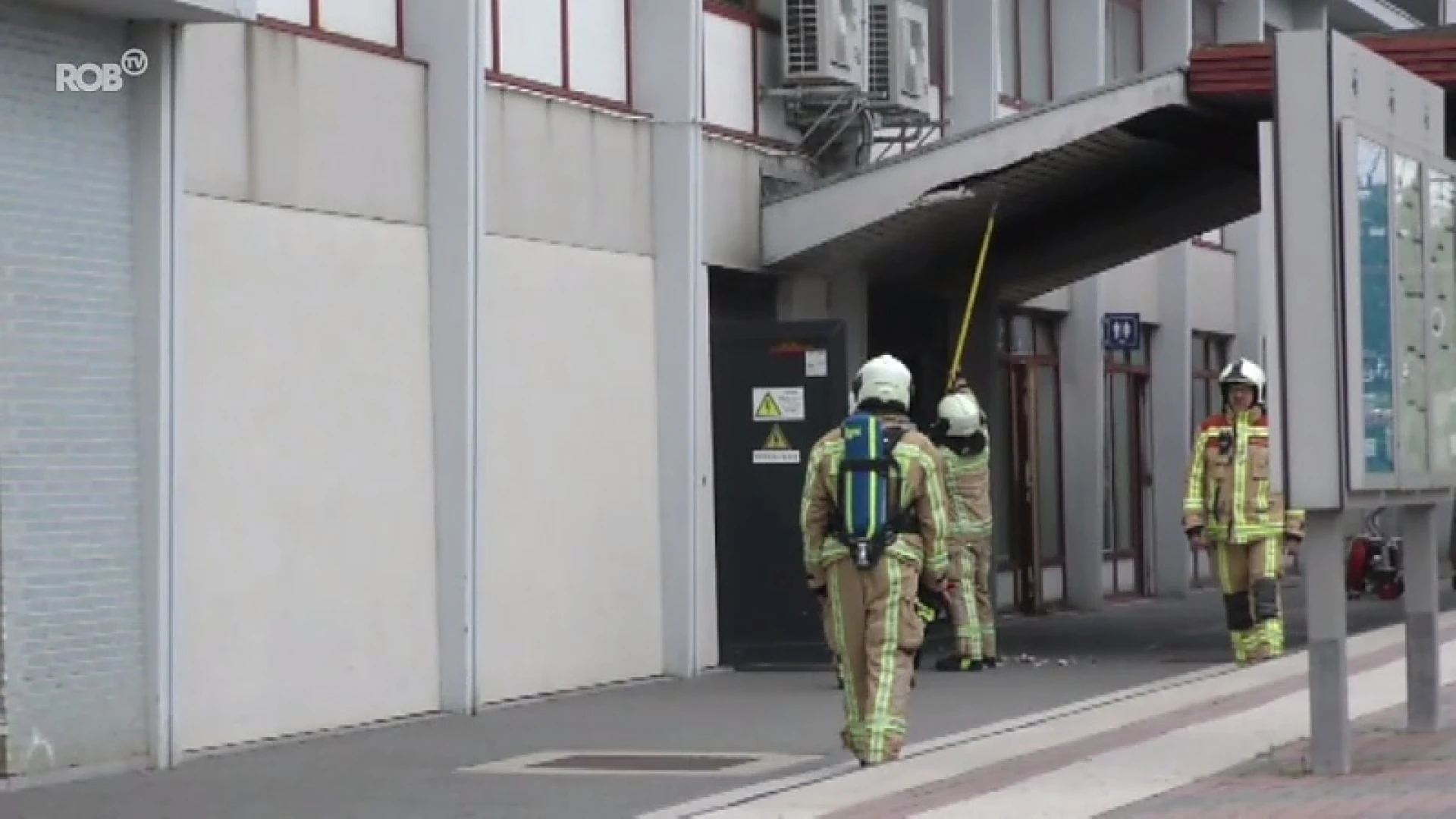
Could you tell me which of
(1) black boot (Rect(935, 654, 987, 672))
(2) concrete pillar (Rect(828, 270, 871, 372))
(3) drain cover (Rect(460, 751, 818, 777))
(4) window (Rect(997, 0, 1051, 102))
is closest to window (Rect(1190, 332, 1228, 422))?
(4) window (Rect(997, 0, 1051, 102))

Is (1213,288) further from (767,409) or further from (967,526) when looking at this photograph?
(767,409)

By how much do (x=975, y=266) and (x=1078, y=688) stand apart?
6330mm

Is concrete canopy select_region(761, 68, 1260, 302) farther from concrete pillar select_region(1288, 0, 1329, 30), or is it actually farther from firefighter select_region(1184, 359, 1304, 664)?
concrete pillar select_region(1288, 0, 1329, 30)

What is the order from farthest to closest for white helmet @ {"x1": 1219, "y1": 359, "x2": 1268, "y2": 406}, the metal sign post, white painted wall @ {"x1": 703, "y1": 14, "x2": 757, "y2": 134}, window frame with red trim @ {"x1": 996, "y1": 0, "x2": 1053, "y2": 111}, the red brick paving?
window frame with red trim @ {"x1": 996, "y1": 0, "x2": 1053, "y2": 111} → white painted wall @ {"x1": 703, "y1": 14, "x2": 757, "y2": 134} → white helmet @ {"x1": 1219, "y1": 359, "x2": 1268, "y2": 406} → the metal sign post → the red brick paving

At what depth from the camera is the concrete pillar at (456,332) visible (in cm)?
1664

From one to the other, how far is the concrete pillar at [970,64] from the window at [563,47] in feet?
18.4

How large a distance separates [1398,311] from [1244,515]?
6.37 metres

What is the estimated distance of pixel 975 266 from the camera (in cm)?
2377

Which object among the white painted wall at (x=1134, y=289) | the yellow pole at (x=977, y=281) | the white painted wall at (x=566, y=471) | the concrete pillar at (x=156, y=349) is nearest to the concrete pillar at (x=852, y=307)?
the yellow pole at (x=977, y=281)

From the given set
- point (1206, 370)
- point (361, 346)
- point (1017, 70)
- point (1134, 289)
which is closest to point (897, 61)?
point (1017, 70)

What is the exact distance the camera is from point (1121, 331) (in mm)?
27875

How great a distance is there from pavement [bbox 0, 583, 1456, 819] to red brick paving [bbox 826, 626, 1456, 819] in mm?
296

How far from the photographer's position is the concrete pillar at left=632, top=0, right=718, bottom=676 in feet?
62.7

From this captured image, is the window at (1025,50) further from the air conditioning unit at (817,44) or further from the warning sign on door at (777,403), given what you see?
the warning sign on door at (777,403)
